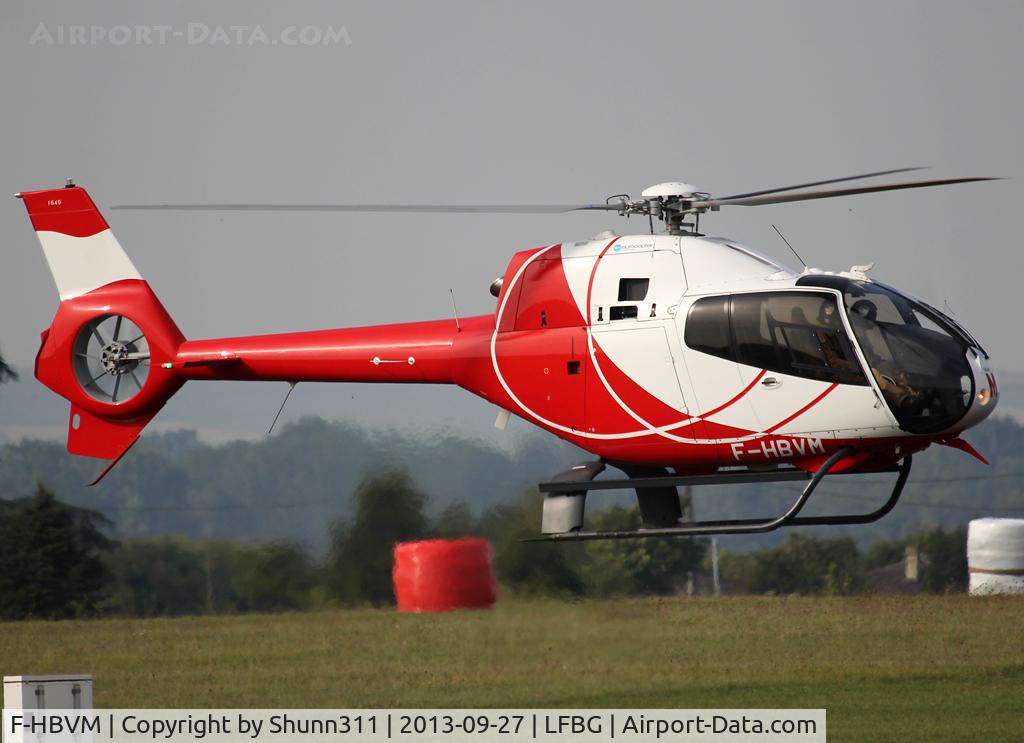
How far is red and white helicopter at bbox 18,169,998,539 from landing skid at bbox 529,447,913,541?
0.02 meters

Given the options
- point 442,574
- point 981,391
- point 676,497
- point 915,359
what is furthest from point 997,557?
point 915,359

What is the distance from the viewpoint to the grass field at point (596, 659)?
15.3m

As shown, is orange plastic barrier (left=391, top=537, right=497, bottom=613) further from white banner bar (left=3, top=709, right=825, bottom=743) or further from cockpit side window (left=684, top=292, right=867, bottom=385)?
cockpit side window (left=684, top=292, right=867, bottom=385)

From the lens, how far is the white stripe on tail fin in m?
14.9

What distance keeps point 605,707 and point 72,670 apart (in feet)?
22.6

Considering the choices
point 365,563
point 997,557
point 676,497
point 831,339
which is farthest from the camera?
point 997,557

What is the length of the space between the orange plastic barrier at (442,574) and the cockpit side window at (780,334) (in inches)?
244

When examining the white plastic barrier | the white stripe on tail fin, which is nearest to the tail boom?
the white stripe on tail fin

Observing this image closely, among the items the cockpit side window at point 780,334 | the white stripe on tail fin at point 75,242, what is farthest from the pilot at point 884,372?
the white stripe on tail fin at point 75,242

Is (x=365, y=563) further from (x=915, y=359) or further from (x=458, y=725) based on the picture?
(x=915, y=359)

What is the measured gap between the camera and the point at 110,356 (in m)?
14.6

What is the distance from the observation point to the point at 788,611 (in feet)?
68.8

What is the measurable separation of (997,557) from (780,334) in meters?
13.0

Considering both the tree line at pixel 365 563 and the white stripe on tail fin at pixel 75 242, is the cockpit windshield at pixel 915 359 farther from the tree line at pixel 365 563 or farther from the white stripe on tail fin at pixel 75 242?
the white stripe on tail fin at pixel 75 242
